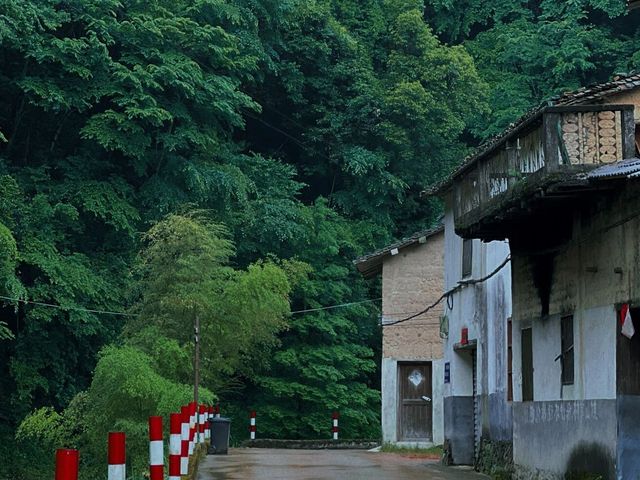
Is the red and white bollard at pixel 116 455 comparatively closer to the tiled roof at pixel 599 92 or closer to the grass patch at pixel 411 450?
the tiled roof at pixel 599 92

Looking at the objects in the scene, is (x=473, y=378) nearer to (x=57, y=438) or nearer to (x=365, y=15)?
(x=57, y=438)

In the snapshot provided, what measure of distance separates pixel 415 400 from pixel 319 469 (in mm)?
13068

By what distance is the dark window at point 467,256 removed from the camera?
25719mm

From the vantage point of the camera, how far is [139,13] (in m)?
41.7

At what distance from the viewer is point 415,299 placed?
35.6 metres

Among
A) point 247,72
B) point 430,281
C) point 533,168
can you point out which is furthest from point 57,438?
point 533,168

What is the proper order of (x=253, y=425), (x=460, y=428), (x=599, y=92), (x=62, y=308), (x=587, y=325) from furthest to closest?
1. (x=253, y=425)
2. (x=62, y=308)
3. (x=460, y=428)
4. (x=599, y=92)
5. (x=587, y=325)

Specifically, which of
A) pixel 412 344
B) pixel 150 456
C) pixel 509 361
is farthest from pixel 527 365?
pixel 412 344

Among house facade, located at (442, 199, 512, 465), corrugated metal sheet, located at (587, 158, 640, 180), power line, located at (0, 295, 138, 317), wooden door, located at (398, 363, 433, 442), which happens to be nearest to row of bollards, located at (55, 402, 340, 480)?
corrugated metal sheet, located at (587, 158, 640, 180)

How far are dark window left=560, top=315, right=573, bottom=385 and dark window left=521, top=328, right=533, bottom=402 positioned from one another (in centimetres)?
170

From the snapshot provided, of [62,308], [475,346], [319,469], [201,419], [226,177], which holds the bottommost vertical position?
[319,469]

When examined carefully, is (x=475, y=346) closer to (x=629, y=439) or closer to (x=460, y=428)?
(x=460, y=428)

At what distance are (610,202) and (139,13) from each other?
28846 millimetres

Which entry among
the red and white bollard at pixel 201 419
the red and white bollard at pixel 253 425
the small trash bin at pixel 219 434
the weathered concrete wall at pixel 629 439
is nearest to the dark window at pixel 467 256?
the small trash bin at pixel 219 434
